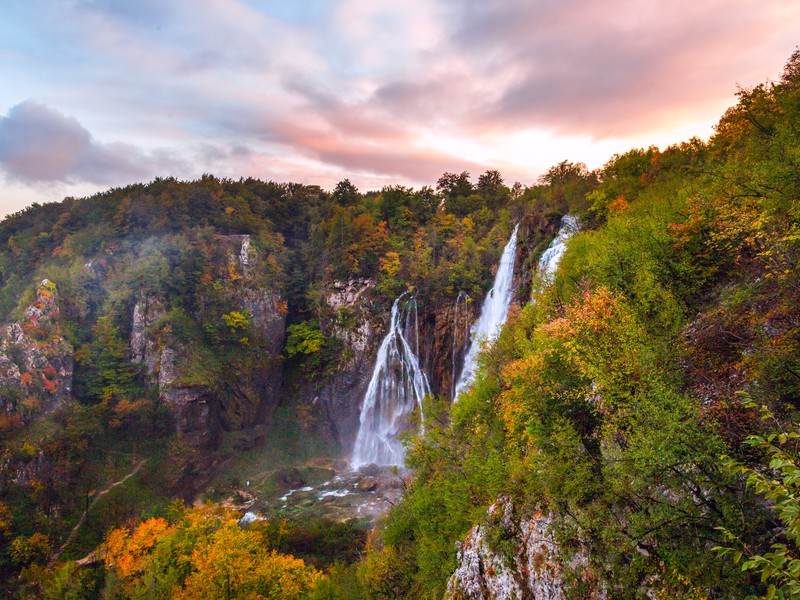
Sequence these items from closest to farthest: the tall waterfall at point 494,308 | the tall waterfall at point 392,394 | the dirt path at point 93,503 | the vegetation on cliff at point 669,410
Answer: the vegetation on cliff at point 669,410 < the dirt path at point 93,503 < the tall waterfall at point 494,308 < the tall waterfall at point 392,394

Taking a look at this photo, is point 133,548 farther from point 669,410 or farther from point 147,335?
point 669,410

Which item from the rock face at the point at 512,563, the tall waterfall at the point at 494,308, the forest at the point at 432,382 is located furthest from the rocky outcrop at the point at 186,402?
the rock face at the point at 512,563

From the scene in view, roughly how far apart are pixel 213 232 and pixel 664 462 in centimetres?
5223

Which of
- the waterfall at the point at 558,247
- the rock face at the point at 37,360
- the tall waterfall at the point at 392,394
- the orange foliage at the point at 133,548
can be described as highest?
the waterfall at the point at 558,247

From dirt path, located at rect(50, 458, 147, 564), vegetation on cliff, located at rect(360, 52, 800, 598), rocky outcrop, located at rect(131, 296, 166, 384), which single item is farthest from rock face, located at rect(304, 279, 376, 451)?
vegetation on cliff, located at rect(360, 52, 800, 598)

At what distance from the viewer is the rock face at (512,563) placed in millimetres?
8844

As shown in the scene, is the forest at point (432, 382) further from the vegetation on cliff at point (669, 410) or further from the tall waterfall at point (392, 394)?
the tall waterfall at point (392, 394)

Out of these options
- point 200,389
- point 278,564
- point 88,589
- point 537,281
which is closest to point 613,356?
point 537,281

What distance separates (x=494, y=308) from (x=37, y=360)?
40.7m

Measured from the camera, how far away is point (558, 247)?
91.6ft

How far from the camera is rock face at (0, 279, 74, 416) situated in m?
33.2

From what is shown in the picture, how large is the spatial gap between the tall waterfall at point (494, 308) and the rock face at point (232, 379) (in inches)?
906

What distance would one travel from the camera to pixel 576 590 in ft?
27.1

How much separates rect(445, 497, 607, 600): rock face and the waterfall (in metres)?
16.6
